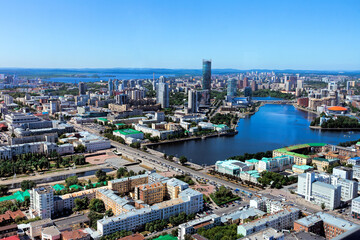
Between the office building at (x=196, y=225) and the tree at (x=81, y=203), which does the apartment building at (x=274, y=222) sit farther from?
the tree at (x=81, y=203)

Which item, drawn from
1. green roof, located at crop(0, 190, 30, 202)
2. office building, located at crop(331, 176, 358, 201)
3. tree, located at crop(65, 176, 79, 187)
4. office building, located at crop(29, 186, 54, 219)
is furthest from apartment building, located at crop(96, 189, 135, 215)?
office building, located at crop(331, 176, 358, 201)

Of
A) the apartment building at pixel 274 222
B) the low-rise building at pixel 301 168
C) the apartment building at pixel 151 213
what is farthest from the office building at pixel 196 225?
the low-rise building at pixel 301 168

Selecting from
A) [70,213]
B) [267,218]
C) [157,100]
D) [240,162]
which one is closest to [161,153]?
[240,162]

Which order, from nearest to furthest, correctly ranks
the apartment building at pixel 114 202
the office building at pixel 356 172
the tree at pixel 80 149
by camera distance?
the apartment building at pixel 114 202
the office building at pixel 356 172
the tree at pixel 80 149

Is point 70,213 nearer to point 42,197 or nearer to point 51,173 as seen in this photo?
point 42,197

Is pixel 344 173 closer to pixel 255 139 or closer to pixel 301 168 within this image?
pixel 301 168

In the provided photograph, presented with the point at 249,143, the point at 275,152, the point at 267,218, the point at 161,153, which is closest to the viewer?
the point at 267,218
